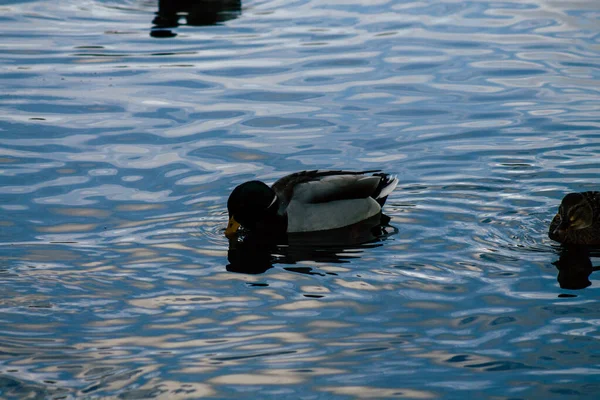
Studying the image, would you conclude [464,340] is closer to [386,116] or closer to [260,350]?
[260,350]

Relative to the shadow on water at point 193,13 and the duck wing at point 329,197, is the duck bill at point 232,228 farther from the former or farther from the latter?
the shadow on water at point 193,13

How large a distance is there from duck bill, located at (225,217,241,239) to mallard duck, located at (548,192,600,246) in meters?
2.96

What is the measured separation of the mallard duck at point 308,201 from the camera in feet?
36.3

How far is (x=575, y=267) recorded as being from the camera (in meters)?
9.95

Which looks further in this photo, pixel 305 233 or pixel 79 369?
pixel 305 233

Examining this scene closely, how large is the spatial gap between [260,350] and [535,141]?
20.6 feet

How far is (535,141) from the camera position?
13.4 meters

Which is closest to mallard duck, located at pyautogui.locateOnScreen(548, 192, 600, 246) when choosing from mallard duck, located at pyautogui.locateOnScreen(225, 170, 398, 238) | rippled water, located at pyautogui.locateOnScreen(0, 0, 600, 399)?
rippled water, located at pyautogui.locateOnScreen(0, 0, 600, 399)

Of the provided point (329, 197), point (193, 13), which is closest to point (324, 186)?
point (329, 197)

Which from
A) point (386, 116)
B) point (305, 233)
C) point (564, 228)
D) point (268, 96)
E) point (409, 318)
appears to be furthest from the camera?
point (268, 96)

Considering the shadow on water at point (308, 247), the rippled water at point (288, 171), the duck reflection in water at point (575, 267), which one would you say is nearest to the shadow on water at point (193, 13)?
the rippled water at point (288, 171)

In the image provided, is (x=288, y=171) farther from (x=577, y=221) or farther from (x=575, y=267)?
(x=575, y=267)

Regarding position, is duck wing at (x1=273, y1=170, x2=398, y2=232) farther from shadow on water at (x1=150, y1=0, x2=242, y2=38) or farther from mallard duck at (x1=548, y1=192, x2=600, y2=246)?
shadow on water at (x1=150, y1=0, x2=242, y2=38)

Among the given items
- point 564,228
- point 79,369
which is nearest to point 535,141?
point 564,228
